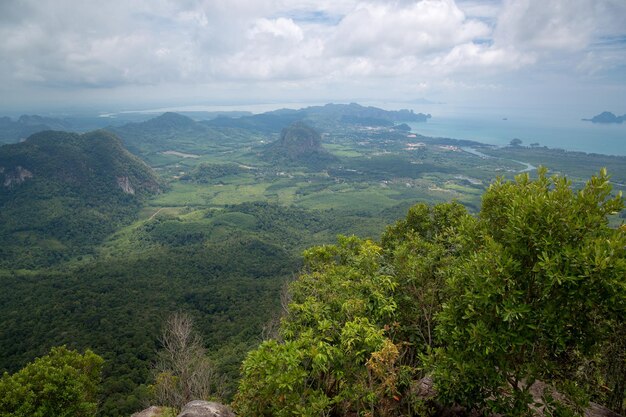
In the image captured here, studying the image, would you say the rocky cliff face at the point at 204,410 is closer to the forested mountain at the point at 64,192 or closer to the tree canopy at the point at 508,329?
the tree canopy at the point at 508,329

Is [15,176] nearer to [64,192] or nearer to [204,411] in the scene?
[64,192]

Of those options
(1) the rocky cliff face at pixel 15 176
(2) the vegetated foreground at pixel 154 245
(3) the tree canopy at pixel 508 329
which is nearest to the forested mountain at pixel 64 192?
(1) the rocky cliff face at pixel 15 176

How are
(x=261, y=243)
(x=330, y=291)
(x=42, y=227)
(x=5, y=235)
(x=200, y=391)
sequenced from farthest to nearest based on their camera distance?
(x=42, y=227) < (x=5, y=235) < (x=261, y=243) < (x=200, y=391) < (x=330, y=291)

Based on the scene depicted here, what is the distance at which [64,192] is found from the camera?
139 metres

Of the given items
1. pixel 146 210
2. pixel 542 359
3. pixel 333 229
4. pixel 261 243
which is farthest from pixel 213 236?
pixel 542 359

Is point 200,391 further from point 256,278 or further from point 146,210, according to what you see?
point 146,210

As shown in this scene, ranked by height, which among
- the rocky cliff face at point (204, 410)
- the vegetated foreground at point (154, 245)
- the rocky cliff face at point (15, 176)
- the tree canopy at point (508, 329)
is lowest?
the vegetated foreground at point (154, 245)

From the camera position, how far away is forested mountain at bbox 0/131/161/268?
105 m

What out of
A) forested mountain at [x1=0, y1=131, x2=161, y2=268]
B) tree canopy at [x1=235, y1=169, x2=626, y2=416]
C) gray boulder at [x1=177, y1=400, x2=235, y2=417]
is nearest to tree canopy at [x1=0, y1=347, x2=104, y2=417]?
gray boulder at [x1=177, y1=400, x2=235, y2=417]

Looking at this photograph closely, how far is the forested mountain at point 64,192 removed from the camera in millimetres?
105188

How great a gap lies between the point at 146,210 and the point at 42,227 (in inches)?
1453

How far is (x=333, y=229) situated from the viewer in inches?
4508

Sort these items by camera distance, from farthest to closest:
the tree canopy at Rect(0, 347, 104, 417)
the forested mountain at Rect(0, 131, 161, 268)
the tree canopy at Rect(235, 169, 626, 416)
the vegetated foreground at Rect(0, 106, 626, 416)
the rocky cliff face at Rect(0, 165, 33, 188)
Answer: the rocky cliff face at Rect(0, 165, 33, 188) < the forested mountain at Rect(0, 131, 161, 268) < the vegetated foreground at Rect(0, 106, 626, 416) < the tree canopy at Rect(0, 347, 104, 417) < the tree canopy at Rect(235, 169, 626, 416)

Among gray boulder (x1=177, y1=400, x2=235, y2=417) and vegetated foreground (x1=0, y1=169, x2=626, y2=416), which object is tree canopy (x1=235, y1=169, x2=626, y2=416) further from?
gray boulder (x1=177, y1=400, x2=235, y2=417)
